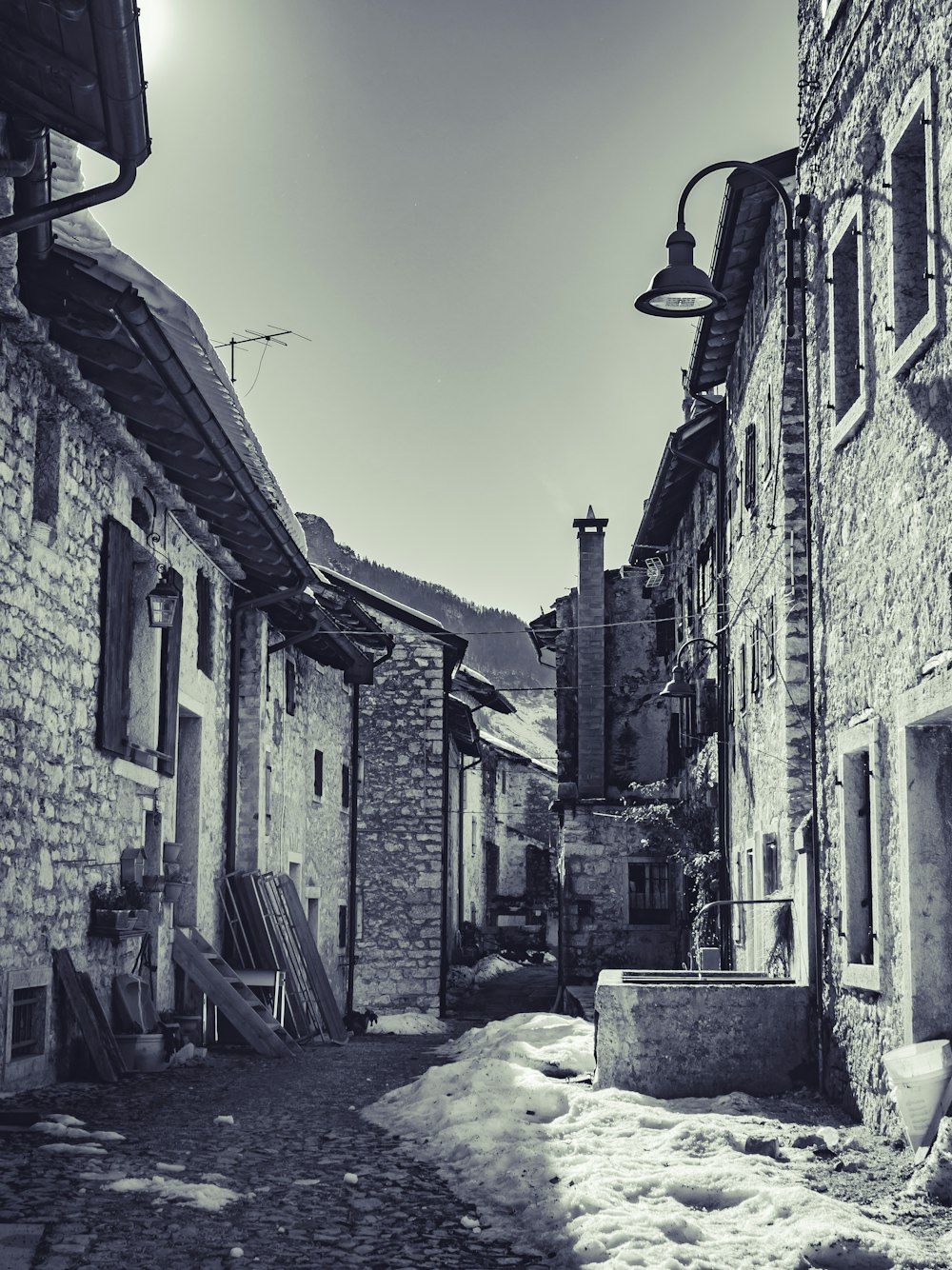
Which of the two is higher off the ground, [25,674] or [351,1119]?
[25,674]

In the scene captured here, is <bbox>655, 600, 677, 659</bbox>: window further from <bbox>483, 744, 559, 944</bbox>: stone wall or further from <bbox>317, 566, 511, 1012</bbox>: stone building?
<bbox>483, 744, 559, 944</bbox>: stone wall

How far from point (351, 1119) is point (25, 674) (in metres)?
3.34

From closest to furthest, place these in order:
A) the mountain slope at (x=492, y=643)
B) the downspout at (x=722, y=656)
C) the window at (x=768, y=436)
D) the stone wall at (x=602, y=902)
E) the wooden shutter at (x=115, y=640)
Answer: the wooden shutter at (x=115, y=640) < the window at (x=768, y=436) < the downspout at (x=722, y=656) < the stone wall at (x=602, y=902) < the mountain slope at (x=492, y=643)

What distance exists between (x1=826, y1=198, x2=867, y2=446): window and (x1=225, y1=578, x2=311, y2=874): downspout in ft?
26.0

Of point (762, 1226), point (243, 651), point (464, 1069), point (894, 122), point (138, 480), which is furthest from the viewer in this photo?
point (243, 651)

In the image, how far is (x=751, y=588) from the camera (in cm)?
1524

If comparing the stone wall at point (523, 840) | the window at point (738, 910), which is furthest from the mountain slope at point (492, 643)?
the window at point (738, 910)

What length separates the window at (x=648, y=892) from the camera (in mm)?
23781

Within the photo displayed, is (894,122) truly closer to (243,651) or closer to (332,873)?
(243,651)

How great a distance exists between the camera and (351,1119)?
8.74 meters

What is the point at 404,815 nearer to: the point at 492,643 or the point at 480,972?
the point at 480,972

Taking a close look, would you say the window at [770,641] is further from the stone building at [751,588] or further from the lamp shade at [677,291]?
the lamp shade at [677,291]

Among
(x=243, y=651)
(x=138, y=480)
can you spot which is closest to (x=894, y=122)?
(x=138, y=480)

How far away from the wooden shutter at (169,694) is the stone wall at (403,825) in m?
10.8
